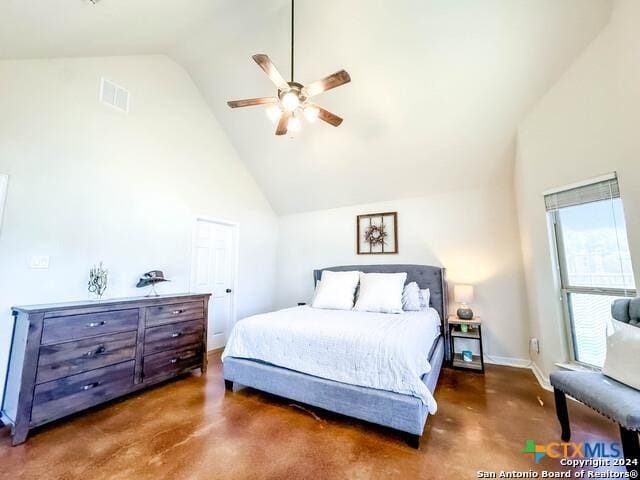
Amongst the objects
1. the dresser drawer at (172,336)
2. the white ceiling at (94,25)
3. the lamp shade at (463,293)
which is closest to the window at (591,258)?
the lamp shade at (463,293)

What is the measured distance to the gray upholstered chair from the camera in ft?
4.58

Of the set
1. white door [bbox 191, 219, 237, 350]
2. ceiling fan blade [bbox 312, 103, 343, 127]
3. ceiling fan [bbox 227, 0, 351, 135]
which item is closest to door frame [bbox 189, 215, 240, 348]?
white door [bbox 191, 219, 237, 350]

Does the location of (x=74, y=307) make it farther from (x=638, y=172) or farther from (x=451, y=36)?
(x=638, y=172)

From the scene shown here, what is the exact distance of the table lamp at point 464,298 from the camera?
355 cm

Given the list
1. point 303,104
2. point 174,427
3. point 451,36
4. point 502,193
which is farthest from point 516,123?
point 174,427

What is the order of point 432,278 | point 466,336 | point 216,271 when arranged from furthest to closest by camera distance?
point 216,271 → point 432,278 → point 466,336

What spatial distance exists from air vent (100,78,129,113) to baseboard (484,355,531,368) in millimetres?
5462

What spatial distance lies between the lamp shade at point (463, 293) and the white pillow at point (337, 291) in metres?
1.32

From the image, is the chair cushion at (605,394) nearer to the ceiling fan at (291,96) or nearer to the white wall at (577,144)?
the white wall at (577,144)

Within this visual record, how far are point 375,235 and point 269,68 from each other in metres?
3.03

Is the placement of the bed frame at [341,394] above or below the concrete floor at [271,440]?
above

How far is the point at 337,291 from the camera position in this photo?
150 inches

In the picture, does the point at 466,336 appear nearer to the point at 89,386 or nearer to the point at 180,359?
the point at 180,359

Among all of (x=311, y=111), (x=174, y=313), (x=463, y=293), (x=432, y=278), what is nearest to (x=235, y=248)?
(x=174, y=313)
